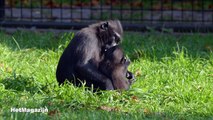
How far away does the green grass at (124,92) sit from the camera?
285 inches

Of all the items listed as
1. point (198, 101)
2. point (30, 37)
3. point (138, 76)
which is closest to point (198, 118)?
point (198, 101)

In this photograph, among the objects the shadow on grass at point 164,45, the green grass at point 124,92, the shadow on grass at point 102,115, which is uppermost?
the shadow on grass at point 164,45

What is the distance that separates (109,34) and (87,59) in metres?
0.50

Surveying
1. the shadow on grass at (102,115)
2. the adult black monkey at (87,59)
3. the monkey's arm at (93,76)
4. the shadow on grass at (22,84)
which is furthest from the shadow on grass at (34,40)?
the shadow on grass at (102,115)

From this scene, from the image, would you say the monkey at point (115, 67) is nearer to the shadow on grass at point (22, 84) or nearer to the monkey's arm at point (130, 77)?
the monkey's arm at point (130, 77)

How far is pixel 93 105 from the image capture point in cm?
741

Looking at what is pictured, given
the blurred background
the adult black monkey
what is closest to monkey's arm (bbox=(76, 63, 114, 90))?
the adult black monkey

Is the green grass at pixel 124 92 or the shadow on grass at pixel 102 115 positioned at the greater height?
the green grass at pixel 124 92

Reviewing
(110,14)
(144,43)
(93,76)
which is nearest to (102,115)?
(93,76)

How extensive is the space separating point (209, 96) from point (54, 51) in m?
2.78

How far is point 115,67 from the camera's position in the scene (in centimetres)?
796

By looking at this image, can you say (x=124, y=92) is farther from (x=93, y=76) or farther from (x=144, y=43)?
(x=144, y=43)

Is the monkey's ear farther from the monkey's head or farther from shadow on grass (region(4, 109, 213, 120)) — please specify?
shadow on grass (region(4, 109, 213, 120))

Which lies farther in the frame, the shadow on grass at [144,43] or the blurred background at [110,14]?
the blurred background at [110,14]
